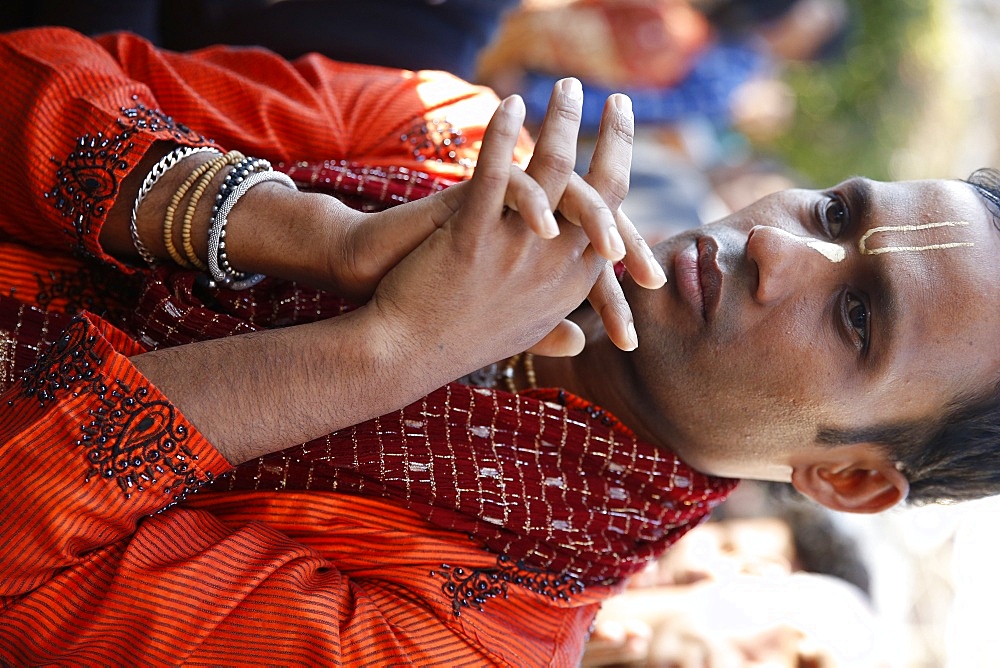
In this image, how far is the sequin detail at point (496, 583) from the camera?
1612mm

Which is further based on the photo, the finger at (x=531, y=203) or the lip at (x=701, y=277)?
the lip at (x=701, y=277)

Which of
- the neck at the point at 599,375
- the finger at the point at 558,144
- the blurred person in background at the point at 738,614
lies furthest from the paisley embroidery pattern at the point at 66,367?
the blurred person in background at the point at 738,614

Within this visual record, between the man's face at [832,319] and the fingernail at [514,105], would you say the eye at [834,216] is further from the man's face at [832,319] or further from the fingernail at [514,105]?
the fingernail at [514,105]

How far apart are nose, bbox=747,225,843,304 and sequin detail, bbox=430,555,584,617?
691mm

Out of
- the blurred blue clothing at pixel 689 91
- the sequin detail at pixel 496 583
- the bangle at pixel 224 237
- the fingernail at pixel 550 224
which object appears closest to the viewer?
the fingernail at pixel 550 224

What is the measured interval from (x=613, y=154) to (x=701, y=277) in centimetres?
47

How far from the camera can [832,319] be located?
168 centimetres

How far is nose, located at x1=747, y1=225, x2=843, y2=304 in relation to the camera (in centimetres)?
165

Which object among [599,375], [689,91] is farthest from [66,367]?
[689,91]

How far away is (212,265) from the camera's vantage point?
1449 mm

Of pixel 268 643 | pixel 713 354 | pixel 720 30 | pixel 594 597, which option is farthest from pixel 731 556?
pixel 720 30

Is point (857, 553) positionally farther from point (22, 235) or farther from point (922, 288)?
point (22, 235)

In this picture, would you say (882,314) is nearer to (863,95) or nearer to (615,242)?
(615,242)

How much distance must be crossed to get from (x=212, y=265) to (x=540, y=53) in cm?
306
